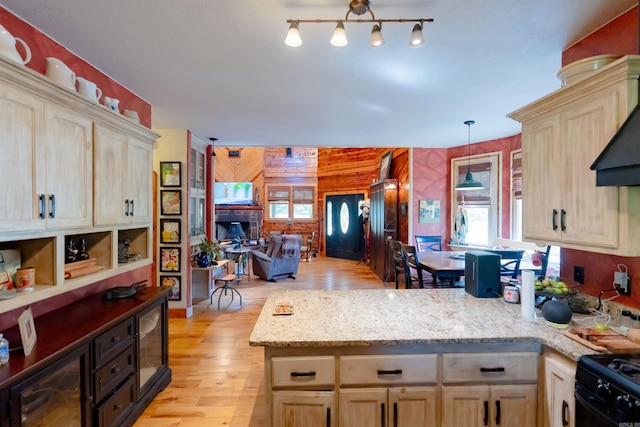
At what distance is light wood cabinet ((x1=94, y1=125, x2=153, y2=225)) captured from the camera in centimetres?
208

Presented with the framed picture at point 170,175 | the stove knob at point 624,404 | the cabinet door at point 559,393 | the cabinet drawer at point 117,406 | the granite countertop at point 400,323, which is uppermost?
the framed picture at point 170,175

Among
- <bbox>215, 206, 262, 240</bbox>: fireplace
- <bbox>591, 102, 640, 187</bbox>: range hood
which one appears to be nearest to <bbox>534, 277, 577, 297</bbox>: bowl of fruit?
<bbox>591, 102, 640, 187</bbox>: range hood

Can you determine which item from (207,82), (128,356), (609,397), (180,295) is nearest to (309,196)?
(180,295)

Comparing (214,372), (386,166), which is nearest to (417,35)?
(214,372)

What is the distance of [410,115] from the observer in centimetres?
374

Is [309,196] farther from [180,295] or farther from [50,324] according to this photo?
[50,324]

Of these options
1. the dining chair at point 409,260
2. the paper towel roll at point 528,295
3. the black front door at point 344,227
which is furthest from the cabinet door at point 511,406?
the black front door at point 344,227

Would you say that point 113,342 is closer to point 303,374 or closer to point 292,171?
point 303,374

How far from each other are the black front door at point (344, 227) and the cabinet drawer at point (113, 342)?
23.5 ft

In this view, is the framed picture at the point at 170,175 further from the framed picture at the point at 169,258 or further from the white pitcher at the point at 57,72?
the white pitcher at the point at 57,72

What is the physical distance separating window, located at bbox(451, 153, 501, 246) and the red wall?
5116 millimetres

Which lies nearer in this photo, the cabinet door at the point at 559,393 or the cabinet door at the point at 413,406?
the cabinet door at the point at 559,393

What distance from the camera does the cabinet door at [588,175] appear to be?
4.93ft

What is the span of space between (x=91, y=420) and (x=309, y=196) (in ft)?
28.4
